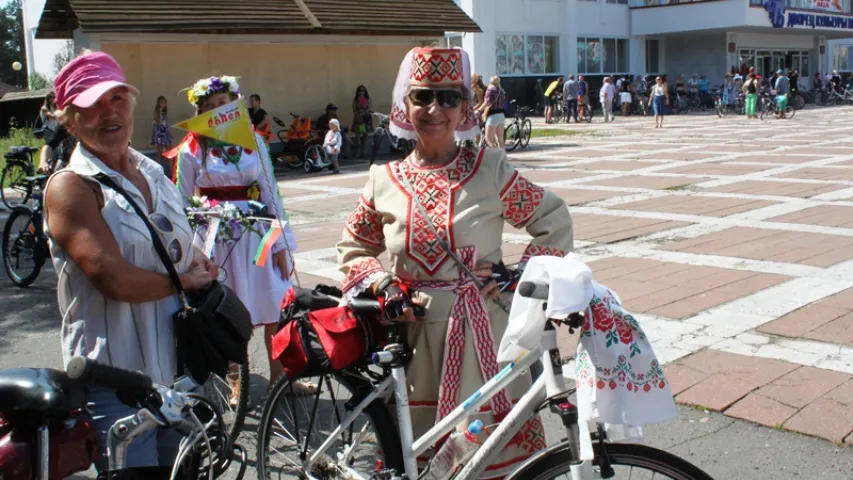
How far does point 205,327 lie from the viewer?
2828 millimetres

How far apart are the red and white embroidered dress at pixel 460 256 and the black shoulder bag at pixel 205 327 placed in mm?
389

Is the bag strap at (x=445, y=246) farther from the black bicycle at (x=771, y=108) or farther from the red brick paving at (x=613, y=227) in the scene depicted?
the black bicycle at (x=771, y=108)

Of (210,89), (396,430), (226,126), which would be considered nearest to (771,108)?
(210,89)

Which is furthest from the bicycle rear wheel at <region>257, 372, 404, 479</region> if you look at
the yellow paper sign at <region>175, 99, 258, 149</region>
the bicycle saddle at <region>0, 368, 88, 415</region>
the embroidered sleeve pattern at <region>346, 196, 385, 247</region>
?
the yellow paper sign at <region>175, 99, 258, 149</region>

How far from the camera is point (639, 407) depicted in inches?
87.2

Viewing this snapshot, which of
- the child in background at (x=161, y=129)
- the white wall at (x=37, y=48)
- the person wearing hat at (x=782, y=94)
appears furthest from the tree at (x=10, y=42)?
the person wearing hat at (x=782, y=94)

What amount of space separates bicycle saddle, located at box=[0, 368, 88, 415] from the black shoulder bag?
24.1 inches

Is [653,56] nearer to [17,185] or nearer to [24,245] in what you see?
[17,185]

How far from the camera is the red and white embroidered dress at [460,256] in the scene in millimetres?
2855

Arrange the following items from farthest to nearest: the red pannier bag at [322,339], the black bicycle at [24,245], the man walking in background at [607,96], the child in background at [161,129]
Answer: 1. the man walking in background at [607,96]
2. the child in background at [161,129]
3. the black bicycle at [24,245]
4. the red pannier bag at [322,339]

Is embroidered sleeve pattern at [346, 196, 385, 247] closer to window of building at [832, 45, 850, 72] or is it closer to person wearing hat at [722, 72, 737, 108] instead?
person wearing hat at [722, 72, 737, 108]

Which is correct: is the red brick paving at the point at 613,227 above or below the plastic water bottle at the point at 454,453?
below

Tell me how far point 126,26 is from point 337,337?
15.4 m

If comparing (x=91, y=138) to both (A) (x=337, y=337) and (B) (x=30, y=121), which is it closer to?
(A) (x=337, y=337)
